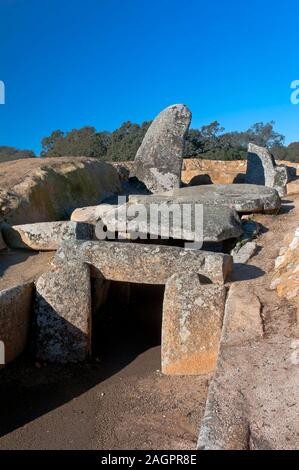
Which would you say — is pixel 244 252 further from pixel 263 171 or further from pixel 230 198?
pixel 263 171

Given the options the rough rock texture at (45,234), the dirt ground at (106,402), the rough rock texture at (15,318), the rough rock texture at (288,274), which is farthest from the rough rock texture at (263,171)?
the rough rock texture at (15,318)

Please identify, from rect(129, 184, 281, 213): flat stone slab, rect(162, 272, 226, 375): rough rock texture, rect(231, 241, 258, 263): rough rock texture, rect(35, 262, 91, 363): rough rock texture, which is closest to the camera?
rect(162, 272, 226, 375): rough rock texture

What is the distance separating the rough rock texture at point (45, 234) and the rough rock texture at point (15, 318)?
3.90ft

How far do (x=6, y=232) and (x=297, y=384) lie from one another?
4.95 metres

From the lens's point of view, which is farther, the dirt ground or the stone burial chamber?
the stone burial chamber

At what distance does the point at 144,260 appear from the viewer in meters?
5.07

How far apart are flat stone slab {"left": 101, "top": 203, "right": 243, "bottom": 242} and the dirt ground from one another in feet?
2.26

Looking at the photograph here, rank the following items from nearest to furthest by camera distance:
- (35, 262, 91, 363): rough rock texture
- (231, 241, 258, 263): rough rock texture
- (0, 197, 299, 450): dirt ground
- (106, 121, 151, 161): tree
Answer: (0, 197, 299, 450): dirt ground
(35, 262, 91, 363): rough rock texture
(231, 241, 258, 263): rough rock texture
(106, 121, 151, 161): tree

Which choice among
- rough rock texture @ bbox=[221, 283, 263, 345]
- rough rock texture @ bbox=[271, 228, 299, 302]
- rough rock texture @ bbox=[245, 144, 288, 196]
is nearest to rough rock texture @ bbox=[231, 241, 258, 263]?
rough rock texture @ bbox=[271, 228, 299, 302]

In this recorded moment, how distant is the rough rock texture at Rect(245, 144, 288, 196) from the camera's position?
1166 centimetres

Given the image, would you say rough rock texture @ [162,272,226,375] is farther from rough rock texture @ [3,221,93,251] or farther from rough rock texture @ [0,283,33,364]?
rough rock texture @ [3,221,93,251]

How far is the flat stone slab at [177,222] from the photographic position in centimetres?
611

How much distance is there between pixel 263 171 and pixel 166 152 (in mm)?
2895

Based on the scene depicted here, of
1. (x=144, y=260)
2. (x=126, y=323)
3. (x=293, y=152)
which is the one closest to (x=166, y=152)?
(x=126, y=323)
